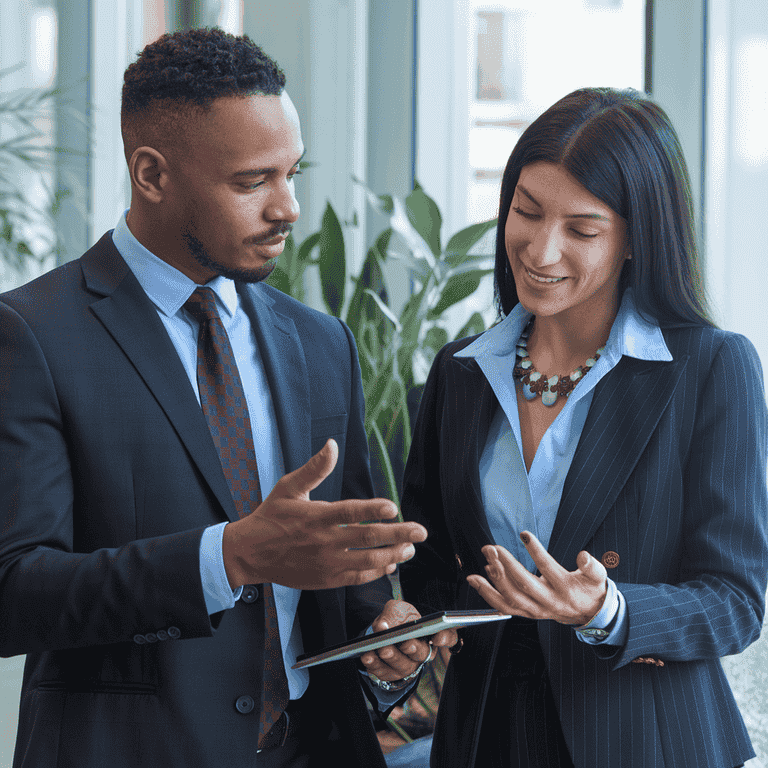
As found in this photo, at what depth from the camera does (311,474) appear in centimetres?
85

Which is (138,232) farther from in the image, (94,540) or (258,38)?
(258,38)

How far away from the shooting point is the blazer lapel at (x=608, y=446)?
110cm

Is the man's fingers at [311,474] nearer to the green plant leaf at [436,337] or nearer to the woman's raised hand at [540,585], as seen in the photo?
the woman's raised hand at [540,585]

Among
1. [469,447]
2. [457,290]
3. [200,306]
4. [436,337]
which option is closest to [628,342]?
[469,447]

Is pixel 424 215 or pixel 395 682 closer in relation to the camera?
pixel 395 682

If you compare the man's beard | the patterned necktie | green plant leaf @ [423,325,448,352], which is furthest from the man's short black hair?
green plant leaf @ [423,325,448,352]

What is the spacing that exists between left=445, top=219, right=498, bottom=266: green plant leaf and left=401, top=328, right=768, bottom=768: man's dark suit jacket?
0.96 meters

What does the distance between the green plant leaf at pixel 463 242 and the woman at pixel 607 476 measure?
79cm

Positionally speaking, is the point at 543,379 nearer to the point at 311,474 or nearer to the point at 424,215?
the point at 311,474

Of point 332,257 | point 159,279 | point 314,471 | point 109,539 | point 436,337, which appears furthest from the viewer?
point 436,337

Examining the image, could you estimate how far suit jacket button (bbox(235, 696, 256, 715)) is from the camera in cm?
108

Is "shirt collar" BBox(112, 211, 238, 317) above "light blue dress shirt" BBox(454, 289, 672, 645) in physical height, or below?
above

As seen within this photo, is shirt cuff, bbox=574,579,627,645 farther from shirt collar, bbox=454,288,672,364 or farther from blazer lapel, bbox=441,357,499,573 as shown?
shirt collar, bbox=454,288,672,364

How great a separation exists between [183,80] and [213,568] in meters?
0.63
